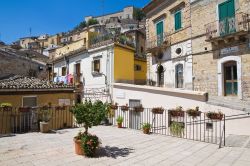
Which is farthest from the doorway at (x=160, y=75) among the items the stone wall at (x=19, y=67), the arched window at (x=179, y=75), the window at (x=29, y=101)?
the stone wall at (x=19, y=67)

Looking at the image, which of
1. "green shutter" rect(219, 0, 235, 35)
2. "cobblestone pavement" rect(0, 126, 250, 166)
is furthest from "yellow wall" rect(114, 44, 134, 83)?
"cobblestone pavement" rect(0, 126, 250, 166)

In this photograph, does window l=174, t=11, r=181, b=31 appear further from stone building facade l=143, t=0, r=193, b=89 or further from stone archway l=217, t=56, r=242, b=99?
stone archway l=217, t=56, r=242, b=99

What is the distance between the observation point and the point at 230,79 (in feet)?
45.4

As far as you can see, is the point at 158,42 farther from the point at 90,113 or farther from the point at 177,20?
the point at 90,113

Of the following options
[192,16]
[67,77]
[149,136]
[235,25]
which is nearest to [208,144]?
[149,136]

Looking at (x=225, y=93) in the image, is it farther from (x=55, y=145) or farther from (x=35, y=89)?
(x=35, y=89)

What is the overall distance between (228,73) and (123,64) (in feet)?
28.5

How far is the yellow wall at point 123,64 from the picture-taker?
62.8 feet

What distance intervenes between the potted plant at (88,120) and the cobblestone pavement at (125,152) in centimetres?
28

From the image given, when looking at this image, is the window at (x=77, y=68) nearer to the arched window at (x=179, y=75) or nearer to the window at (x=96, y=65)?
the window at (x=96, y=65)

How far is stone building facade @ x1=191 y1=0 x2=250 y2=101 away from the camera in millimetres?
12828

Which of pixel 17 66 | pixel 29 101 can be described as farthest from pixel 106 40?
pixel 17 66

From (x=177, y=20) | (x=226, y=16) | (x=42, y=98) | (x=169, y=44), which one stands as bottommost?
(x=42, y=98)

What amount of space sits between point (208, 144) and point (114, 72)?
11.1 m
